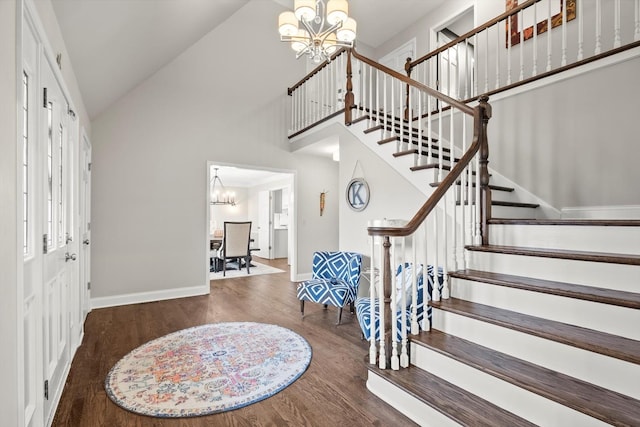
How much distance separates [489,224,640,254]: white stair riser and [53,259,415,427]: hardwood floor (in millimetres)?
1543

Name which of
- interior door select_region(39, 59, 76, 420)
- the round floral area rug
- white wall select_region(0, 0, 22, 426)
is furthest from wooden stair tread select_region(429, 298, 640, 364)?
interior door select_region(39, 59, 76, 420)

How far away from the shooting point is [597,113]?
2791 millimetres

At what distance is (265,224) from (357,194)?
18.4 ft

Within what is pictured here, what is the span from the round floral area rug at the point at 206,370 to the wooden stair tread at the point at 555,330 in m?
1.31

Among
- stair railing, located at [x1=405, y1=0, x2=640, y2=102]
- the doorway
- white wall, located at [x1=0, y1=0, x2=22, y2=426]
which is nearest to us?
white wall, located at [x1=0, y1=0, x2=22, y2=426]

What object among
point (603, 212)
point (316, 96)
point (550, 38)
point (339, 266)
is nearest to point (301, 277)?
point (339, 266)

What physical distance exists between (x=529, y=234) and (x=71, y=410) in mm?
3351

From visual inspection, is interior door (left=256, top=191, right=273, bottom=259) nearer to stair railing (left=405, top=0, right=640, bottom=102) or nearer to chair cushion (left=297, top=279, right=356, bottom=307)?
chair cushion (left=297, top=279, right=356, bottom=307)

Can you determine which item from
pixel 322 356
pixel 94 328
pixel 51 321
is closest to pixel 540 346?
pixel 322 356

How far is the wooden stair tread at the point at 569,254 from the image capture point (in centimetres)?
173

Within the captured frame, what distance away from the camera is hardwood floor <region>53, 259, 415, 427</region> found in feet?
5.97

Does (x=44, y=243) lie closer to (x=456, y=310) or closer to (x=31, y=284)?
(x=31, y=284)

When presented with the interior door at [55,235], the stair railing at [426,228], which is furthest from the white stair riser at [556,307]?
the interior door at [55,235]

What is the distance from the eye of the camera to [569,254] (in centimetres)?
194
